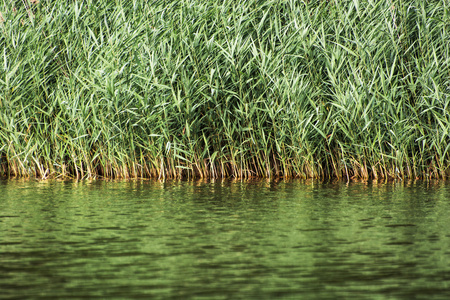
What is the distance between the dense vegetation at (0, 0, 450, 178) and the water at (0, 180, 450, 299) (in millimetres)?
1112

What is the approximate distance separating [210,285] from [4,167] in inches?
287

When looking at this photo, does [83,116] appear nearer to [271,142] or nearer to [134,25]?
[134,25]

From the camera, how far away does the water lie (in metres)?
4.03

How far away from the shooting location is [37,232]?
5770 mm

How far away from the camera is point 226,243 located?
208 inches

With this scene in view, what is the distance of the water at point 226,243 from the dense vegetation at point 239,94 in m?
1.11

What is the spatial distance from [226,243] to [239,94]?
4.46 meters

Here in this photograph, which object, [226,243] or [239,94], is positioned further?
[239,94]

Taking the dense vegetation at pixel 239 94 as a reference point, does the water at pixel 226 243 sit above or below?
below

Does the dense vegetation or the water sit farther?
the dense vegetation

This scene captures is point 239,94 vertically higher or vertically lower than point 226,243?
higher

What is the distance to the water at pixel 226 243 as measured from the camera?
13.2ft

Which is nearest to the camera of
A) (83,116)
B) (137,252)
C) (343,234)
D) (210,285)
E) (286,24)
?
(210,285)

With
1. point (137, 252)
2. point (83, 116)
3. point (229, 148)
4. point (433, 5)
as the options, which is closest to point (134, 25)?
point (83, 116)
